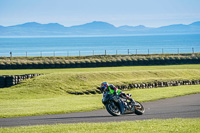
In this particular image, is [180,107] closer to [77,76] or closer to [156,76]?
[77,76]

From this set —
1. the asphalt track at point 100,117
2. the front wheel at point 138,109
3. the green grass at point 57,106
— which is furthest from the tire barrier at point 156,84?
the front wheel at point 138,109

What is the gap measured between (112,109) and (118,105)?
12.7 inches

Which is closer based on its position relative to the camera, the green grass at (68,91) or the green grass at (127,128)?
the green grass at (127,128)

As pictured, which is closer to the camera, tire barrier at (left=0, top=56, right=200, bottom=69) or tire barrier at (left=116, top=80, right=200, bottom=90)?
tire barrier at (left=116, top=80, right=200, bottom=90)

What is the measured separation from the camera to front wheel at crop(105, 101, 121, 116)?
59.0 ft

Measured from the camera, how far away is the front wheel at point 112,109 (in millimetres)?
17984

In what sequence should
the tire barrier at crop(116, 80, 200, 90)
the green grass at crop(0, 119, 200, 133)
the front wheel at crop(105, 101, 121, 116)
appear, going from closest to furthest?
the green grass at crop(0, 119, 200, 133)
the front wheel at crop(105, 101, 121, 116)
the tire barrier at crop(116, 80, 200, 90)

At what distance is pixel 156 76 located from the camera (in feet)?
130

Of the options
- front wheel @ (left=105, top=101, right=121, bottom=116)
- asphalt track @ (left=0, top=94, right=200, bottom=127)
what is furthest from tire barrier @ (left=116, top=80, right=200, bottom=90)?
front wheel @ (left=105, top=101, right=121, bottom=116)

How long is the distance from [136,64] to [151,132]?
4452 cm

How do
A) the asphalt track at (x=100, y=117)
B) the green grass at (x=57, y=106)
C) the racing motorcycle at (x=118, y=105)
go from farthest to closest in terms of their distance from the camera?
1. the green grass at (x=57, y=106)
2. the racing motorcycle at (x=118, y=105)
3. the asphalt track at (x=100, y=117)

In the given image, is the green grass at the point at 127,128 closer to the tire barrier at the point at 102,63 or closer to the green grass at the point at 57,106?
the green grass at the point at 57,106

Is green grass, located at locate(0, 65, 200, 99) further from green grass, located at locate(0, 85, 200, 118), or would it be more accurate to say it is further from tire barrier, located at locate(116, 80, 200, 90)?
green grass, located at locate(0, 85, 200, 118)

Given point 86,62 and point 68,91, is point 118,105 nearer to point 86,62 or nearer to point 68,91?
point 68,91
